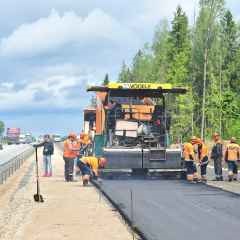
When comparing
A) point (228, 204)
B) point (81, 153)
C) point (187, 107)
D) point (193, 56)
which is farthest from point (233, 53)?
point (228, 204)

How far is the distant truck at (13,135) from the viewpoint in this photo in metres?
123

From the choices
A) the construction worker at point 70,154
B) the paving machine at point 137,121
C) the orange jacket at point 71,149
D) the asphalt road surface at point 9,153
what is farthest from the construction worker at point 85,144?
the asphalt road surface at point 9,153

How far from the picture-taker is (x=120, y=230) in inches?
516

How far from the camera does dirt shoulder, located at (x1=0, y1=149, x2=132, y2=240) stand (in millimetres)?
12656

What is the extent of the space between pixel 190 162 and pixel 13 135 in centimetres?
10085

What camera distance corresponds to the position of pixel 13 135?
12356cm

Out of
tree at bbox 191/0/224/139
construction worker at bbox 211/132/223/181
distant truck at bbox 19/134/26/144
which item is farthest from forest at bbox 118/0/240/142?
construction worker at bbox 211/132/223/181

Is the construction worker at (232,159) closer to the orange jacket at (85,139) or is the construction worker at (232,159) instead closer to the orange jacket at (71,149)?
the orange jacket at (71,149)

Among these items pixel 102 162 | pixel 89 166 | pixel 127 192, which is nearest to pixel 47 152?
pixel 102 162

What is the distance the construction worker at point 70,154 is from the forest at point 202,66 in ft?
134

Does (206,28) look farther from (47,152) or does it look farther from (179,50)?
(47,152)

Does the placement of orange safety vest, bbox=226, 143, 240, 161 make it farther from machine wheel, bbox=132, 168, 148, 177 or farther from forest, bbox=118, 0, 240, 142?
forest, bbox=118, 0, 240, 142

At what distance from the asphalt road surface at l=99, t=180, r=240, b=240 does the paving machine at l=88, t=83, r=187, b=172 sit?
192 centimetres

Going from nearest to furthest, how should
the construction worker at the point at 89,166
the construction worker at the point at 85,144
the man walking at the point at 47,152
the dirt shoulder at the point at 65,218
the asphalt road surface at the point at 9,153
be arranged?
the dirt shoulder at the point at 65,218
the construction worker at the point at 89,166
the construction worker at the point at 85,144
the man walking at the point at 47,152
the asphalt road surface at the point at 9,153
